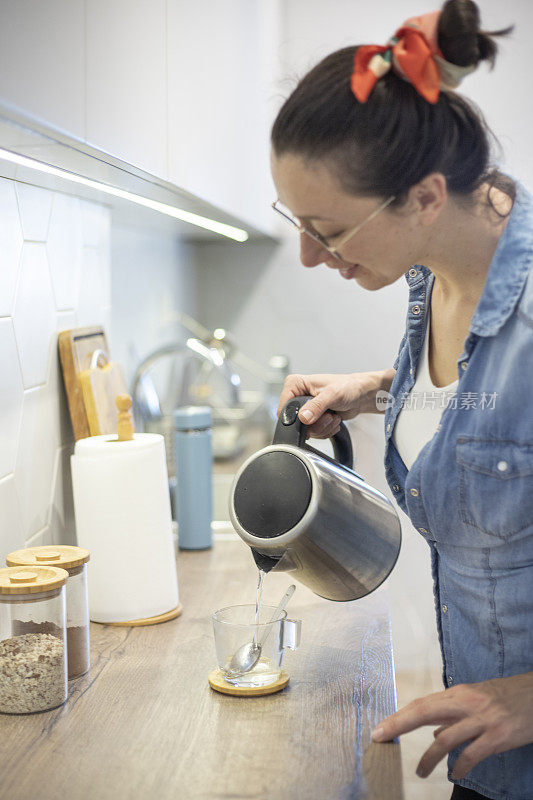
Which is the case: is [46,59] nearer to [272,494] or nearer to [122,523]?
[272,494]

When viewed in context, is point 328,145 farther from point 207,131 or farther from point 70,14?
point 207,131

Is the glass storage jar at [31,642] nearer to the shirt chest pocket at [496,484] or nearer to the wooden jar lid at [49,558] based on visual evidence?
the wooden jar lid at [49,558]

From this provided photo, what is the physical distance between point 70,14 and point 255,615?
0.68 metres

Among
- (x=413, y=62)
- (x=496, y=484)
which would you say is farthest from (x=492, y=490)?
(x=413, y=62)

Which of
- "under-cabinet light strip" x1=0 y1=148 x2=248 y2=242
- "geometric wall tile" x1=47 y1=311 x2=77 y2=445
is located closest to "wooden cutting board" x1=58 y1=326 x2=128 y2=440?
"geometric wall tile" x1=47 y1=311 x2=77 y2=445

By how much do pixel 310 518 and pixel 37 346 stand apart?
59 centimetres

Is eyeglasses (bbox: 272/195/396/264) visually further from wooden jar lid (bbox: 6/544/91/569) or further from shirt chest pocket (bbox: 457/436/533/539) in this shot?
wooden jar lid (bbox: 6/544/91/569)

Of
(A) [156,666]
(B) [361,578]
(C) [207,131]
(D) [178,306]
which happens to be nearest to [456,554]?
(B) [361,578]

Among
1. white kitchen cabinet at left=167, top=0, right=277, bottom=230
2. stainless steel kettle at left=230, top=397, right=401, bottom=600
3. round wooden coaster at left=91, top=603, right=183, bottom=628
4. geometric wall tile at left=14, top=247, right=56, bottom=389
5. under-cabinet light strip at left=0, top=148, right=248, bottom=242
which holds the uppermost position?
white kitchen cabinet at left=167, top=0, right=277, bottom=230

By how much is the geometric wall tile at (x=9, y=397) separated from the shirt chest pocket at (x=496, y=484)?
59 centimetres

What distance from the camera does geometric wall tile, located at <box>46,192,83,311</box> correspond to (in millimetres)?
1298

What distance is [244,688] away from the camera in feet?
3.05

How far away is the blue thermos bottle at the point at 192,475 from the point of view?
156cm

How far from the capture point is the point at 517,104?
7.54 ft
